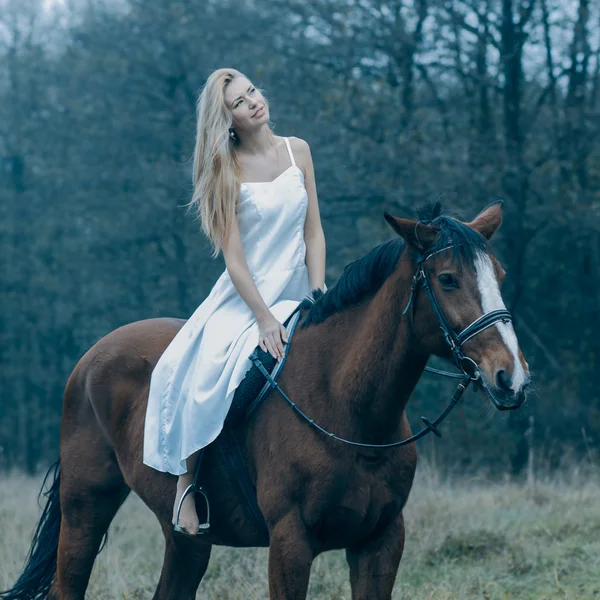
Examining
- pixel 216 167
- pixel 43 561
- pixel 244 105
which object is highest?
pixel 244 105

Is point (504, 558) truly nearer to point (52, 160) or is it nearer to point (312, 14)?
point (312, 14)

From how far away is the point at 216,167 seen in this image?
3.99 m

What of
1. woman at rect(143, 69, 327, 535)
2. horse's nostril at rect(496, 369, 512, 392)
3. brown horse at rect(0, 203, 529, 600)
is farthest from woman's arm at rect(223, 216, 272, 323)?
horse's nostril at rect(496, 369, 512, 392)

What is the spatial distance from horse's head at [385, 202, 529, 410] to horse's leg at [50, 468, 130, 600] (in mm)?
2355

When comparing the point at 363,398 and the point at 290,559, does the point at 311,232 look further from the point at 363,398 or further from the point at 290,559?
the point at 290,559

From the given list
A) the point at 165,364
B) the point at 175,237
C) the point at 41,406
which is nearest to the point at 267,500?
the point at 165,364

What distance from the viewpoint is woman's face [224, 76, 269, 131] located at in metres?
4.05

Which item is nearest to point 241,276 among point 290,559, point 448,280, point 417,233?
point 417,233

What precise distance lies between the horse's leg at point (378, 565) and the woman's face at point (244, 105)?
1.87 metres

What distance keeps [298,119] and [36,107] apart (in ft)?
21.7

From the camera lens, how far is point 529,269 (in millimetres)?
13492

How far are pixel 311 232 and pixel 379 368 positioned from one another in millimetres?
990

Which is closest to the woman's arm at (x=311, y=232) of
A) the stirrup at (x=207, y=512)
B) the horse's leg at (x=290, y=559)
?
the stirrup at (x=207, y=512)

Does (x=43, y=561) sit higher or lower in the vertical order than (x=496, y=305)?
lower
